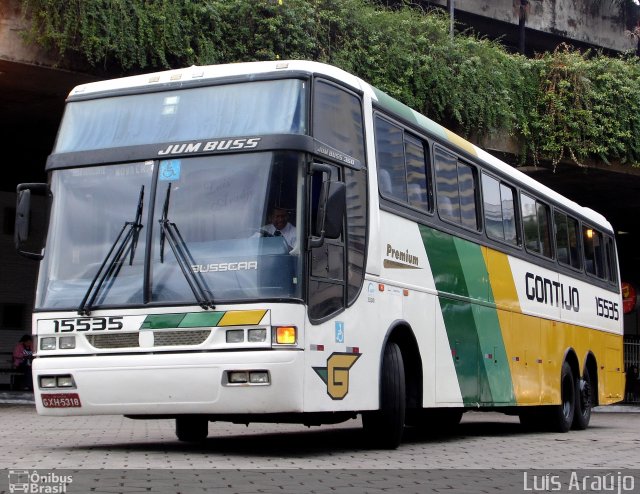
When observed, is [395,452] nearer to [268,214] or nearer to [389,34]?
[268,214]

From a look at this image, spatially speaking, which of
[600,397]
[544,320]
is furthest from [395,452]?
[600,397]

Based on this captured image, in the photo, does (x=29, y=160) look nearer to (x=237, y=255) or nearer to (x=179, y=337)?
(x=179, y=337)

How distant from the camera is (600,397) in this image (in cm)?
1934

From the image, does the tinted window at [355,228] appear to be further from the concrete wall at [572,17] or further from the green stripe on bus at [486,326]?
the concrete wall at [572,17]

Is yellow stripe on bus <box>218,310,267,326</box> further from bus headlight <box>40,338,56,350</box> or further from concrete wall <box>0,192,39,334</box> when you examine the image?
concrete wall <box>0,192,39,334</box>

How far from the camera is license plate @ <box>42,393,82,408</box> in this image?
1027 cm

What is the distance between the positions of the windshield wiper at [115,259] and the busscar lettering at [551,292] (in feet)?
23.8

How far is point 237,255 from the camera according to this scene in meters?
9.96

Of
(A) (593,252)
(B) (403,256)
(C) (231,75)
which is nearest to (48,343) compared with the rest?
(C) (231,75)

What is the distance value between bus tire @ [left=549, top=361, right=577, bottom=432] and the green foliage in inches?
278

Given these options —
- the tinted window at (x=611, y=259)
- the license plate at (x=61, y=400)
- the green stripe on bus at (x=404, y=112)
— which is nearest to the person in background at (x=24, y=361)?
the tinted window at (x=611, y=259)

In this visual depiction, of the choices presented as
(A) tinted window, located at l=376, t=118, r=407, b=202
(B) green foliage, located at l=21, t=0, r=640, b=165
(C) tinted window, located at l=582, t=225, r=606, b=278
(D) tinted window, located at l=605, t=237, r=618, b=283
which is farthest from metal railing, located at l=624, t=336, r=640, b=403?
(A) tinted window, located at l=376, t=118, r=407, b=202

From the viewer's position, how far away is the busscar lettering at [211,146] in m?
10.2

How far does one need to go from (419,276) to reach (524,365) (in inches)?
160
